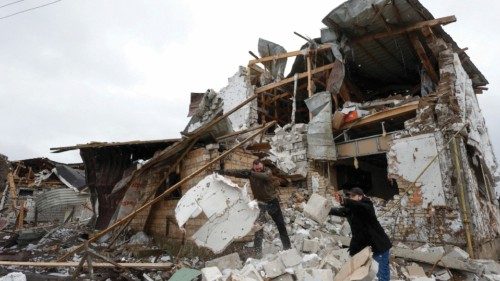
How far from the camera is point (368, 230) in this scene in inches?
171

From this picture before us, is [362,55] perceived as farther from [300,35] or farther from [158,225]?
[158,225]

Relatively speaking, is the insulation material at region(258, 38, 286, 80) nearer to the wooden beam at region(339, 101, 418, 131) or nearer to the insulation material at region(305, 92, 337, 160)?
the insulation material at region(305, 92, 337, 160)

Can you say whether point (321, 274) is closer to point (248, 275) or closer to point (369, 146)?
point (248, 275)

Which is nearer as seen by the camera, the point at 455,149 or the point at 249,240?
the point at 249,240

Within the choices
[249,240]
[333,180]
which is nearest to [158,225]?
[249,240]

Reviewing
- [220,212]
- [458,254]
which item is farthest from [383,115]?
[220,212]

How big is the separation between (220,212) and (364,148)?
19.4ft

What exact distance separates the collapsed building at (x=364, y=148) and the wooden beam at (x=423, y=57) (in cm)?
3

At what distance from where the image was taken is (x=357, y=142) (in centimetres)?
969

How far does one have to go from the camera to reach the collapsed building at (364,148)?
23.2 ft

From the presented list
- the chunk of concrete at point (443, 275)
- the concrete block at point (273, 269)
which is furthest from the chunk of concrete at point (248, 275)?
the chunk of concrete at point (443, 275)

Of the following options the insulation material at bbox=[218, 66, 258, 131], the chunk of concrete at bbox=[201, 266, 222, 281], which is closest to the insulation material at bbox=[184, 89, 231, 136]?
the insulation material at bbox=[218, 66, 258, 131]

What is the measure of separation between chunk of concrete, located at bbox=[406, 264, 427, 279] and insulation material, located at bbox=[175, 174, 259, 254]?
3019 mm

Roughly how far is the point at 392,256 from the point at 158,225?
5.08 metres
